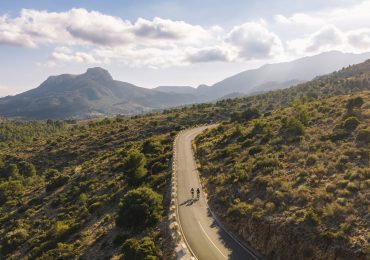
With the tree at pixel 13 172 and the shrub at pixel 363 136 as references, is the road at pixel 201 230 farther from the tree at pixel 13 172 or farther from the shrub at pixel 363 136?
the tree at pixel 13 172

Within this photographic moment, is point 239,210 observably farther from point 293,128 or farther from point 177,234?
point 293,128

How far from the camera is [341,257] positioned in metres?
21.5

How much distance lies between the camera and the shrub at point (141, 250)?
2517cm

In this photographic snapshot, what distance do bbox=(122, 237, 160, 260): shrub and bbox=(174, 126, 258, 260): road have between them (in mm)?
3164

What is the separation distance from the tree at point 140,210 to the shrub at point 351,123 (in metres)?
27.6

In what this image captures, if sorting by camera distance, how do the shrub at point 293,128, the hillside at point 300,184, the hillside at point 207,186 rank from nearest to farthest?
1. the hillside at point 300,184
2. the hillside at point 207,186
3. the shrub at point 293,128

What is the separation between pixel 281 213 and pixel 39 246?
28255 mm

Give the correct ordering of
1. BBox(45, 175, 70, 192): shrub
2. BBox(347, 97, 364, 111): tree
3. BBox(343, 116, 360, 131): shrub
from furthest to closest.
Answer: BBox(45, 175, 70, 192): shrub, BBox(347, 97, 364, 111): tree, BBox(343, 116, 360, 131): shrub

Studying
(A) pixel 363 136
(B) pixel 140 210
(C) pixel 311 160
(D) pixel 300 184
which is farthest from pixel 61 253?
(A) pixel 363 136

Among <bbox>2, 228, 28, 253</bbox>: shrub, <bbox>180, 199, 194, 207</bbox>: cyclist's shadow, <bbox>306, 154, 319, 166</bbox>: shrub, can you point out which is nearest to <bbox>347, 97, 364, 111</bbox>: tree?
<bbox>306, 154, 319, 166</bbox>: shrub

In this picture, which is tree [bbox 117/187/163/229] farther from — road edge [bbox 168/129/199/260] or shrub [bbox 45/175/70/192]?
shrub [bbox 45/175/70/192]

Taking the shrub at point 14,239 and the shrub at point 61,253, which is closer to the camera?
the shrub at point 61,253

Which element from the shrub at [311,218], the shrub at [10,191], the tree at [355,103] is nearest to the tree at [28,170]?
the shrub at [10,191]

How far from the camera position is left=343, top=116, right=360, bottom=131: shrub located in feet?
143
